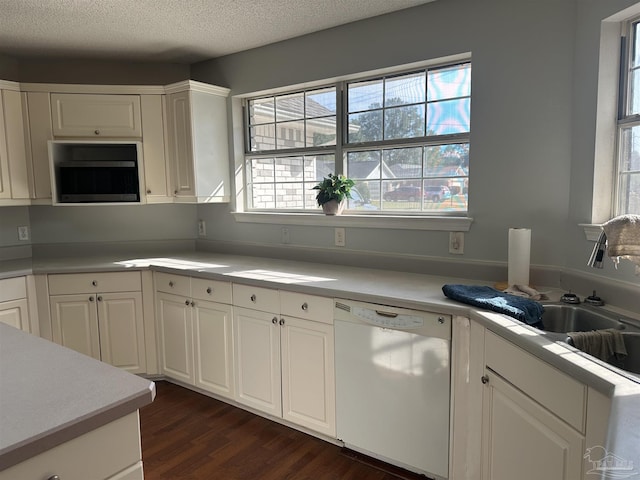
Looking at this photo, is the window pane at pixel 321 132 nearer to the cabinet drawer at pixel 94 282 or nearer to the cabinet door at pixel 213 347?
the cabinet door at pixel 213 347

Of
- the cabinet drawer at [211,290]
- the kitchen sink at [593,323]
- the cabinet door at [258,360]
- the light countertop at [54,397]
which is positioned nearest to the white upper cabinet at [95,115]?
the cabinet drawer at [211,290]

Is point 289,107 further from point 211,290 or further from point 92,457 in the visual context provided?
point 92,457

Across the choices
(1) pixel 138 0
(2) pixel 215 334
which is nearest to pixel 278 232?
(2) pixel 215 334

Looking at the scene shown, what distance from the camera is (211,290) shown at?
2.65 m

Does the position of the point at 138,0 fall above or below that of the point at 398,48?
above

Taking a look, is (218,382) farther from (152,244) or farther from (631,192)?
(631,192)

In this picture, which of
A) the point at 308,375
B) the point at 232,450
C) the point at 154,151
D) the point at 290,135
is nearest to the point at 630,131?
the point at 308,375

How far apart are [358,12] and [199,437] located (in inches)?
103

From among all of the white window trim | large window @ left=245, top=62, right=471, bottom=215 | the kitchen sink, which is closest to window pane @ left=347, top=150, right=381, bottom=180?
large window @ left=245, top=62, right=471, bottom=215

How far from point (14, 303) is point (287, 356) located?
1830 millimetres

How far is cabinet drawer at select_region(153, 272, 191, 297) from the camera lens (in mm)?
2781

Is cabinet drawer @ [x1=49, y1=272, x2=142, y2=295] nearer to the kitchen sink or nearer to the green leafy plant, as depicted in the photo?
the green leafy plant

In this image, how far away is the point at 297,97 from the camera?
3.08m

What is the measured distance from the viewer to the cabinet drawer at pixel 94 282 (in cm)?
287
